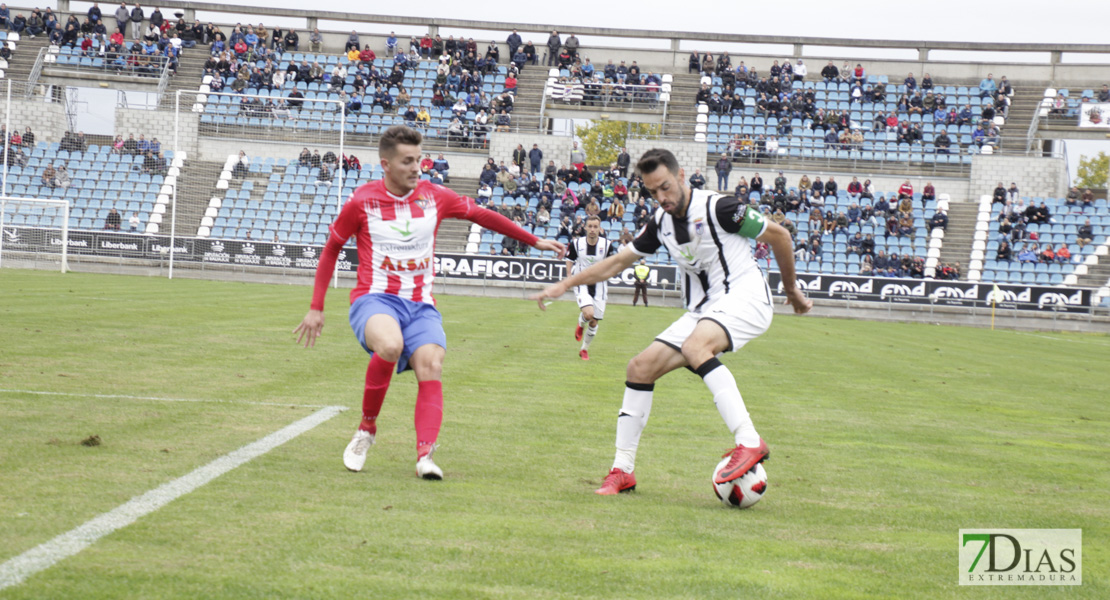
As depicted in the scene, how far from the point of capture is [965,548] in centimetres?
430

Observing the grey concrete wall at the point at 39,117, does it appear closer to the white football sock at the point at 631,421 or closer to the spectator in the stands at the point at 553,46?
the spectator in the stands at the point at 553,46

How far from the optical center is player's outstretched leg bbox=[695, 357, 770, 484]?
517 cm

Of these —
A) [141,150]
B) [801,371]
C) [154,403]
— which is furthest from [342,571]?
[141,150]

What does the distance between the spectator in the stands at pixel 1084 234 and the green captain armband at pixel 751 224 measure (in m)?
37.1

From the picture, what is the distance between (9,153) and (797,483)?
42.1 m

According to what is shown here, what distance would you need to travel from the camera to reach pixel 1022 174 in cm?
4303


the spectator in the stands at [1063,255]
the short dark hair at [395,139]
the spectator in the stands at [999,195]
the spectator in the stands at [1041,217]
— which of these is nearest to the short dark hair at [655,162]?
the short dark hair at [395,139]

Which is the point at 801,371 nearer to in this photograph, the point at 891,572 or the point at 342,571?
the point at 891,572

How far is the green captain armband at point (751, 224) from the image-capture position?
5539 mm

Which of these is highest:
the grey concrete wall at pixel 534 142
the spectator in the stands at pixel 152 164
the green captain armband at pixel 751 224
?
the grey concrete wall at pixel 534 142

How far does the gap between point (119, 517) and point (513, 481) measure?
2.12m

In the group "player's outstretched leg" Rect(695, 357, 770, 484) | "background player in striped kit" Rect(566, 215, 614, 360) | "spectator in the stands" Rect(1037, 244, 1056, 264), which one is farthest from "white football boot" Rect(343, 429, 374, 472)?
"spectator in the stands" Rect(1037, 244, 1056, 264)

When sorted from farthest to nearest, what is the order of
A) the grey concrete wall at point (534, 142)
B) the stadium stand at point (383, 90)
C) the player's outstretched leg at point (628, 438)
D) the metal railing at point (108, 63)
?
the metal railing at point (108, 63) → the grey concrete wall at point (534, 142) → the stadium stand at point (383, 90) → the player's outstretched leg at point (628, 438)

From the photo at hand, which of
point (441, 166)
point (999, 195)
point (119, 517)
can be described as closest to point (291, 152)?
point (441, 166)
